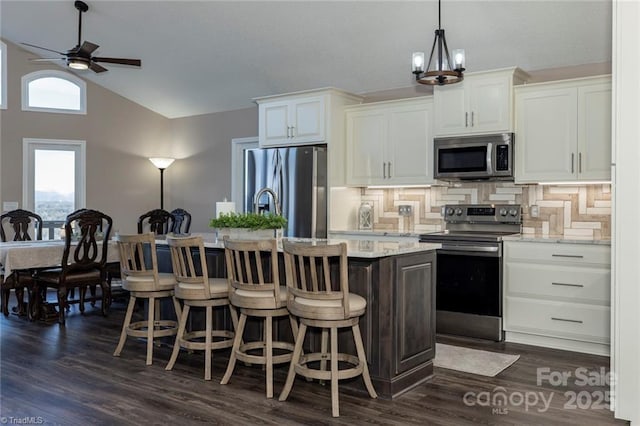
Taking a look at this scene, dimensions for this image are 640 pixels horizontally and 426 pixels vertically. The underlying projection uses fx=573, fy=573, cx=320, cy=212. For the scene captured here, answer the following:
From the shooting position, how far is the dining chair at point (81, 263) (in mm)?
5387

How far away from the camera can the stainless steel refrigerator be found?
5910 millimetres

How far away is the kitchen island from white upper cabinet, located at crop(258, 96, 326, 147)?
2543 mm

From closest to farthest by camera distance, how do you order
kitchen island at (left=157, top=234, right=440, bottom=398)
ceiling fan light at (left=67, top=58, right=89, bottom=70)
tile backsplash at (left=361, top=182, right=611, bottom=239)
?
kitchen island at (left=157, top=234, right=440, bottom=398) < tile backsplash at (left=361, top=182, right=611, bottom=239) < ceiling fan light at (left=67, top=58, right=89, bottom=70)

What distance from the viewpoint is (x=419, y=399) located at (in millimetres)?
3361

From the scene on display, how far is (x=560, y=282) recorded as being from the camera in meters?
4.54

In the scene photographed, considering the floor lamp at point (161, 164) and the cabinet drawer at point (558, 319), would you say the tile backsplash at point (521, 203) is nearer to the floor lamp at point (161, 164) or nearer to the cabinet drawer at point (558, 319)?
the cabinet drawer at point (558, 319)

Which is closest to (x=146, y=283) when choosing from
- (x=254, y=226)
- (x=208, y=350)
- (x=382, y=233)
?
(x=208, y=350)

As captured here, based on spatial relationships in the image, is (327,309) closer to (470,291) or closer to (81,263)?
(470,291)

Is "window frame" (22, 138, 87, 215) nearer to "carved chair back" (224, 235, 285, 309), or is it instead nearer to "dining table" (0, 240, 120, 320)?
"dining table" (0, 240, 120, 320)

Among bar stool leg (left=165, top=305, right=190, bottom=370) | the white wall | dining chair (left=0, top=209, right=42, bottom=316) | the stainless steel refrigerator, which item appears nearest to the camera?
the white wall

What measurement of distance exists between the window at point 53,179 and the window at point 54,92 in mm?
455

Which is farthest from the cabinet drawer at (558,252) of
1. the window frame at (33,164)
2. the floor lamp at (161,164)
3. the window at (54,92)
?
the window at (54,92)

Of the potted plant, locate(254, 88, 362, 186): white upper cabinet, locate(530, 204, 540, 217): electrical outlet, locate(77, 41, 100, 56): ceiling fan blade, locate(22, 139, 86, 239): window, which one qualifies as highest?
locate(77, 41, 100, 56): ceiling fan blade

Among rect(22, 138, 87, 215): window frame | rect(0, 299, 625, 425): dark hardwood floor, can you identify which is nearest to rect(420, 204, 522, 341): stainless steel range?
rect(0, 299, 625, 425): dark hardwood floor
